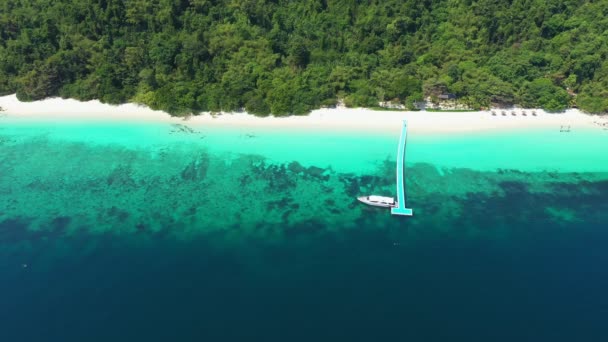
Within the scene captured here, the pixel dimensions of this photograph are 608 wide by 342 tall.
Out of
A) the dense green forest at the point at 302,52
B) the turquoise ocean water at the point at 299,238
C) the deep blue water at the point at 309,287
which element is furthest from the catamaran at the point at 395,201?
the dense green forest at the point at 302,52

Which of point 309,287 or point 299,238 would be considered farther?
point 299,238

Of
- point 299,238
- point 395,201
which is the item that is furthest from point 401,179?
point 299,238

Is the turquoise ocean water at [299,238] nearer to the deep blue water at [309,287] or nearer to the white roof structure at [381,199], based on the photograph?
the deep blue water at [309,287]

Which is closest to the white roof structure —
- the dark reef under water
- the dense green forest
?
the dark reef under water

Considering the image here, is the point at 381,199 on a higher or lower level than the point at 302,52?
lower

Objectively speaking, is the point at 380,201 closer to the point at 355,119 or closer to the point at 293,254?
the point at 293,254

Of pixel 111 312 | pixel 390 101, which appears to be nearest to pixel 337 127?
pixel 390 101

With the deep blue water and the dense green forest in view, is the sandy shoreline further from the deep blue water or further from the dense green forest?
the deep blue water
